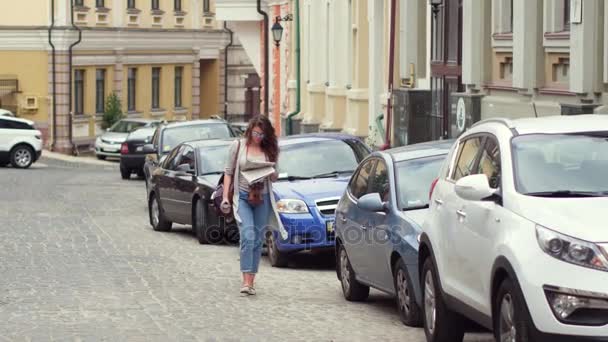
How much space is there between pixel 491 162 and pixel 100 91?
51.2 meters

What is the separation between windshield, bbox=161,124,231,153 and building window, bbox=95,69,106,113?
92.6 ft

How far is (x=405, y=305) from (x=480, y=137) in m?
2.08

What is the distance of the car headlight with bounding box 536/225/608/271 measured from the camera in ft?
26.5

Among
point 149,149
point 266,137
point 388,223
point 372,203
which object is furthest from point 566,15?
point 149,149

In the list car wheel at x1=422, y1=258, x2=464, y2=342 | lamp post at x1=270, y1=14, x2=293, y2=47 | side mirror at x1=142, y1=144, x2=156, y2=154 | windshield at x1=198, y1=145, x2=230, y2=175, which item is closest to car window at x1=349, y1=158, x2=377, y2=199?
car wheel at x1=422, y1=258, x2=464, y2=342

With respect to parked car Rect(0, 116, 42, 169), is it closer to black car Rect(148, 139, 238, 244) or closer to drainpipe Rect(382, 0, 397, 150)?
drainpipe Rect(382, 0, 397, 150)

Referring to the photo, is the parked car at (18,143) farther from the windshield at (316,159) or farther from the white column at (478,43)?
the windshield at (316,159)

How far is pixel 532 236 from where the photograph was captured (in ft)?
27.3

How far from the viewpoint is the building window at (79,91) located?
5831 centimetres

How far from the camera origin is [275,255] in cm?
1731

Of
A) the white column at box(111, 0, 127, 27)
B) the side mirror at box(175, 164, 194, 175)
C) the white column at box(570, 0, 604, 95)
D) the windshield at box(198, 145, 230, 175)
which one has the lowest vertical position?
the side mirror at box(175, 164, 194, 175)

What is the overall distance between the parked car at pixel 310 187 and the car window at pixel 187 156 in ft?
10.8

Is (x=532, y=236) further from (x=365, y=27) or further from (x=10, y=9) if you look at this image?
(x=10, y=9)

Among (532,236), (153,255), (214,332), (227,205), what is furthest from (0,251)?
(532,236)
